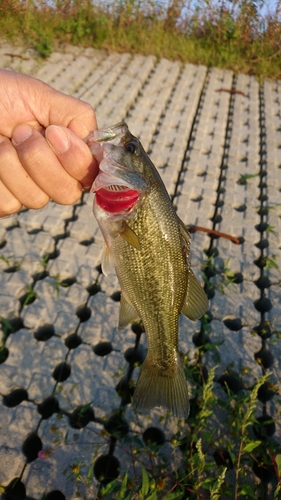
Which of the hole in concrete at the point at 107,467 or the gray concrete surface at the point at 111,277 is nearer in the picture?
the hole in concrete at the point at 107,467

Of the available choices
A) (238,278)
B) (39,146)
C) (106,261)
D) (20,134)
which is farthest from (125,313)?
(238,278)

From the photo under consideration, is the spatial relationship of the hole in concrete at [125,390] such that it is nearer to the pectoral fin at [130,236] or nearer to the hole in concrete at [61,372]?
the hole in concrete at [61,372]

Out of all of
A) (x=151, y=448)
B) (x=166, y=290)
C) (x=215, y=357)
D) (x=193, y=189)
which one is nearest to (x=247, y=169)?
(x=193, y=189)

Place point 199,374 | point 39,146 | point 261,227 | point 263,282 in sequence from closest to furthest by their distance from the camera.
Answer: point 39,146, point 199,374, point 263,282, point 261,227

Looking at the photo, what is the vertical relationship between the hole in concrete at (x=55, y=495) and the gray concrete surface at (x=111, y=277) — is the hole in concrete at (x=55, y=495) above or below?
below

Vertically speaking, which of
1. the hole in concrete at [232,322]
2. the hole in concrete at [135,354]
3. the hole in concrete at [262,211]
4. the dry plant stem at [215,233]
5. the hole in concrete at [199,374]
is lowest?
the hole in concrete at [135,354]

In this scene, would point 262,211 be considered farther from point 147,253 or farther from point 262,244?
point 147,253

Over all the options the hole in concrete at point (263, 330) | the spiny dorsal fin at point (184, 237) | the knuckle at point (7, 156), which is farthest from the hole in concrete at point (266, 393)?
the knuckle at point (7, 156)
